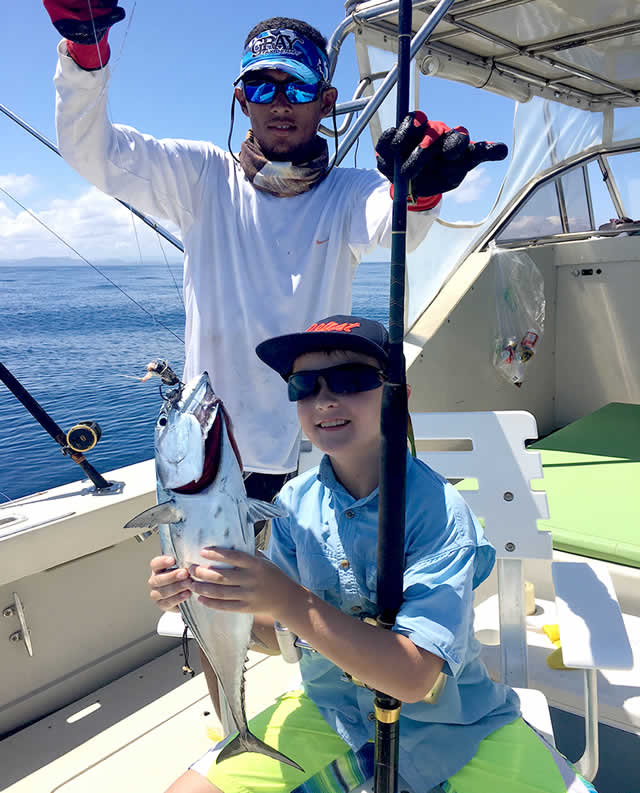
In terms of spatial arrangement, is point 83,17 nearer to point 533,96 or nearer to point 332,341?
point 332,341

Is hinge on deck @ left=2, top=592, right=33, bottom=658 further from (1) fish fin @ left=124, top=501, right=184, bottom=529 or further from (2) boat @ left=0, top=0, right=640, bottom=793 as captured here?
(1) fish fin @ left=124, top=501, right=184, bottom=529

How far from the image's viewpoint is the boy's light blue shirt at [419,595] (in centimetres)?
109

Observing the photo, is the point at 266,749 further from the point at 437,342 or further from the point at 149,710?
the point at 437,342

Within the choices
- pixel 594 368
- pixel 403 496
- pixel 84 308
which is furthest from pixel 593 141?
pixel 84 308

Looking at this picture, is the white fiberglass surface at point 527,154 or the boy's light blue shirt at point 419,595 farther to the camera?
the white fiberglass surface at point 527,154

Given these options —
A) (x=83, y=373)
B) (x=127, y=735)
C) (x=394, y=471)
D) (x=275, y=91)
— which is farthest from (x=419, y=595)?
(x=83, y=373)

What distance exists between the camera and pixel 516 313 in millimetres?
4328

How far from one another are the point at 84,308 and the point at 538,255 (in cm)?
1802

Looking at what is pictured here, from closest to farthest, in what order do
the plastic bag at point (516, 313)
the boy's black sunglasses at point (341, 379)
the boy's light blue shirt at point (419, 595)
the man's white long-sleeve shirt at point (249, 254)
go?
1. the boy's light blue shirt at point (419, 595)
2. the boy's black sunglasses at point (341, 379)
3. the man's white long-sleeve shirt at point (249, 254)
4. the plastic bag at point (516, 313)

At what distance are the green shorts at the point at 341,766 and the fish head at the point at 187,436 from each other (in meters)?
0.65

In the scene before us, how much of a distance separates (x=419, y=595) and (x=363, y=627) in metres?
0.12

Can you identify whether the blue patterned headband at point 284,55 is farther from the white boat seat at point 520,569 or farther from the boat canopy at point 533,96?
the boat canopy at point 533,96

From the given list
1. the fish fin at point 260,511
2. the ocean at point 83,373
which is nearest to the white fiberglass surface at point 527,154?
the ocean at point 83,373

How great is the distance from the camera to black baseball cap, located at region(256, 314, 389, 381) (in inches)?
46.8
